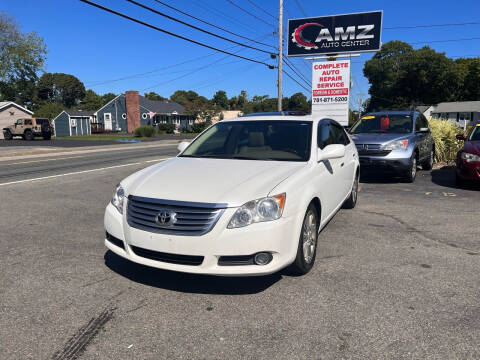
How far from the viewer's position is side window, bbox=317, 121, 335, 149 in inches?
180

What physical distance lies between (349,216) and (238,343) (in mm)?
3998

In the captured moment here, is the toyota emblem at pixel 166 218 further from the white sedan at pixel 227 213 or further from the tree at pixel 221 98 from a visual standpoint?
the tree at pixel 221 98

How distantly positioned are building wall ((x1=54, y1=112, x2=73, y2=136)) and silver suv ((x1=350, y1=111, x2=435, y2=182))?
177 ft

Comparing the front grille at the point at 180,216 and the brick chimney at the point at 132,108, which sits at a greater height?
the brick chimney at the point at 132,108

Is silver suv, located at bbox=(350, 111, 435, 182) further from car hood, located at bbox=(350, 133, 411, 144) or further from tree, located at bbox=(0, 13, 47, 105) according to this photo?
tree, located at bbox=(0, 13, 47, 105)

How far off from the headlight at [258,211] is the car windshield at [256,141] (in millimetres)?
1104

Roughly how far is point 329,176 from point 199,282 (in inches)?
78.8

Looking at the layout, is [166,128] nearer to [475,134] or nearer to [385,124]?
[385,124]

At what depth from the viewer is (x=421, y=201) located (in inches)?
288

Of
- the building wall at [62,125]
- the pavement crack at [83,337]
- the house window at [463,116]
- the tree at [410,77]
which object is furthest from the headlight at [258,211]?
the house window at [463,116]

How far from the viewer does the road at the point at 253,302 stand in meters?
2.61

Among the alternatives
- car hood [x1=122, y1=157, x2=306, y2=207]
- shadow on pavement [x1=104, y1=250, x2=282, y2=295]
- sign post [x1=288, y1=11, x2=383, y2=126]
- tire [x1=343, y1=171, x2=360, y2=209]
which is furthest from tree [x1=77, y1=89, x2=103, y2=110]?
shadow on pavement [x1=104, y1=250, x2=282, y2=295]

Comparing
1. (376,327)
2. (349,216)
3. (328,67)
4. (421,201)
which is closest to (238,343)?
(376,327)

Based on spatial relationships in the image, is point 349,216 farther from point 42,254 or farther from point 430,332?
point 42,254
